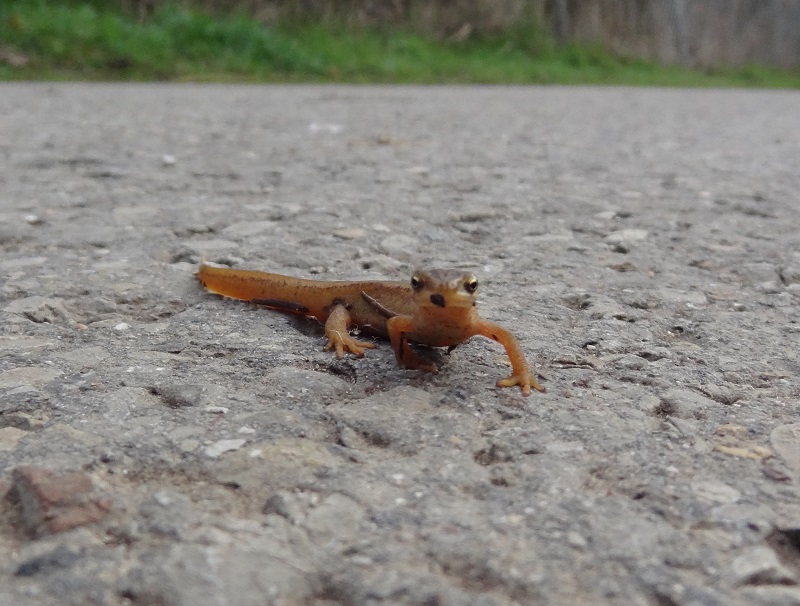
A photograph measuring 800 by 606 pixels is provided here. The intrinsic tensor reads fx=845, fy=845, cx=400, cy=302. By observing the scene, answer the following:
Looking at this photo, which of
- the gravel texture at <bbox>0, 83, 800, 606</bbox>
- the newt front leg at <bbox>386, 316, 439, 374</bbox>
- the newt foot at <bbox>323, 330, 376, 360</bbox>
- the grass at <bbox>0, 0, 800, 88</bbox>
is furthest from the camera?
the grass at <bbox>0, 0, 800, 88</bbox>

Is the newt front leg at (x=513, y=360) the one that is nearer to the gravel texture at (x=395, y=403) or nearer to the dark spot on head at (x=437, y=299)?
the gravel texture at (x=395, y=403)

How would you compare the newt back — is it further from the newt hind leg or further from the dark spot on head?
the dark spot on head

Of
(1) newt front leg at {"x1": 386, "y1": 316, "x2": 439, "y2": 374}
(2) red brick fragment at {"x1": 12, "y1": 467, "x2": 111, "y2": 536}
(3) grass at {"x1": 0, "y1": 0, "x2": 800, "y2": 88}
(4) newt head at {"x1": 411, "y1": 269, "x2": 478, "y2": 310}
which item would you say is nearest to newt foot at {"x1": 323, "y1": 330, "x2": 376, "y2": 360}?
(1) newt front leg at {"x1": 386, "y1": 316, "x2": 439, "y2": 374}

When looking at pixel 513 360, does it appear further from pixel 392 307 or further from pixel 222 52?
pixel 222 52

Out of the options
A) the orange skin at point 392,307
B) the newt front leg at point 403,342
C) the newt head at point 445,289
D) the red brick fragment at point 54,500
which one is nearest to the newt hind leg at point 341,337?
the orange skin at point 392,307

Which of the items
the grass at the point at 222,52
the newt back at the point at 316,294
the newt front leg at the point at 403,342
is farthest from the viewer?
the grass at the point at 222,52

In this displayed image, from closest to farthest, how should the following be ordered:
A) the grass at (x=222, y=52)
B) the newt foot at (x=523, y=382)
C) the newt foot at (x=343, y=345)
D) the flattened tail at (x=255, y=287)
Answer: the newt foot at (x=523, y=382) → the newt foot at (x=343, y=345) → the flattened tail at (x=255, y=287) → the grass at (x=222, y=52)

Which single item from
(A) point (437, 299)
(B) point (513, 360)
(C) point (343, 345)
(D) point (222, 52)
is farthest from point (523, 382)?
(D) point (222, 52)
